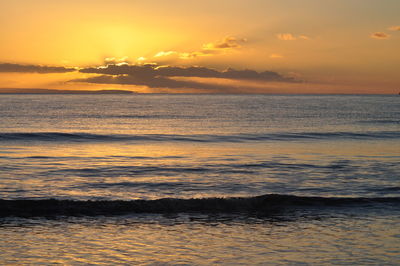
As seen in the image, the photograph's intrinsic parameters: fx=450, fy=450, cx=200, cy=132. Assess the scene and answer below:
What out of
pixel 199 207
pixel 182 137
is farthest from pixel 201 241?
pixel 182 137

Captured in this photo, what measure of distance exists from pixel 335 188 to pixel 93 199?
1000 centimetres

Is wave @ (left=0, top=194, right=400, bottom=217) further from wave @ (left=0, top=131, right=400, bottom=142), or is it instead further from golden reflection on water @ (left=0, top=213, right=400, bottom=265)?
wave @ (left=0, top=131, right=400, bottom=142)

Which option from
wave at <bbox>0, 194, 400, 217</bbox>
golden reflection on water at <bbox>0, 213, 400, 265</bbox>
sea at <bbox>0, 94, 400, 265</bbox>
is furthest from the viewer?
wave at <bbox>0, 194, 400, 217</bbox>

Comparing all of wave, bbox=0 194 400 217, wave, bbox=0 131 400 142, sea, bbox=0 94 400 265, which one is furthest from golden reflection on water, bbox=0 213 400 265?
wave, bbox=0 131 400 142

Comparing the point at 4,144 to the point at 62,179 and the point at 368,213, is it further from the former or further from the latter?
the point at 368,213

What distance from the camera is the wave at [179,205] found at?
14602 millimetres

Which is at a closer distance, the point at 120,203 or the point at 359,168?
the point at 120,203

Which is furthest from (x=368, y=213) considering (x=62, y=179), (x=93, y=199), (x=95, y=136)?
(x=95, y=136)

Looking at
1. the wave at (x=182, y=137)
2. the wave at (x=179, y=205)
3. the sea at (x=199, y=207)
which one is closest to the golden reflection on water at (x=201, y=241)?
the sea at (x=199, y=207)

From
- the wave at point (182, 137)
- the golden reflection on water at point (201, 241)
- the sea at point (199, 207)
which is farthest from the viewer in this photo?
the wave at point (182, 137)

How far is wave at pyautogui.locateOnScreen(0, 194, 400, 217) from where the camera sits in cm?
1460

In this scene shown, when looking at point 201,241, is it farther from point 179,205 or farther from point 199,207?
point 179,205

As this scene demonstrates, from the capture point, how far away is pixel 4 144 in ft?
118

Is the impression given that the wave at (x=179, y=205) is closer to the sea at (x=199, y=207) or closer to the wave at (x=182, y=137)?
the sea at (x=199, y=207)
